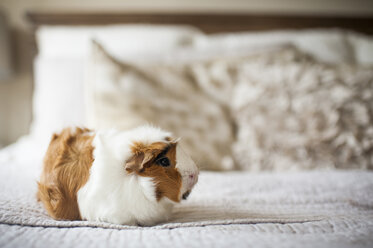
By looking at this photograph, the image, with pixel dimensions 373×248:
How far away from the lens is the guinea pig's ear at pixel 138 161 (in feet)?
1.85

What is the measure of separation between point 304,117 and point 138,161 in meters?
0.74

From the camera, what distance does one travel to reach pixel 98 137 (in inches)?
24.0

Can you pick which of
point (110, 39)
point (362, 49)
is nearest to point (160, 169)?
point (110, 39)

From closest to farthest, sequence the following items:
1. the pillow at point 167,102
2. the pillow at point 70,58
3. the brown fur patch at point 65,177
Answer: the brown fur patch at point 65,177 < the pillow at point 167,102 < the pillow at point 70,58

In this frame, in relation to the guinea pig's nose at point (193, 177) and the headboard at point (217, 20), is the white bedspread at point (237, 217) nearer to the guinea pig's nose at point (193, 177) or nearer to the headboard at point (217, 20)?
the guinea pig's nose at point (193, 177)

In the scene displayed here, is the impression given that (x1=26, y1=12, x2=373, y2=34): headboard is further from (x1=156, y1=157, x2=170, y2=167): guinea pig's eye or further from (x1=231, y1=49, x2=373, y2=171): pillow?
(x1=156, y1=157, x2=170, y2=167): guinea pig's eye

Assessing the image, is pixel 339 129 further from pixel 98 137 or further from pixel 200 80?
pixel 98 137

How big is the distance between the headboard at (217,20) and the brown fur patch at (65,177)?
1.46 m

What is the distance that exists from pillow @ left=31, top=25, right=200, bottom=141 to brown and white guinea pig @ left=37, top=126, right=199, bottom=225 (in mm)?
637

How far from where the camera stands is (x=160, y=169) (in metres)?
0.58

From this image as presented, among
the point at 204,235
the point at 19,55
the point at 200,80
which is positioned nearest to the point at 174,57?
the point at 200,80

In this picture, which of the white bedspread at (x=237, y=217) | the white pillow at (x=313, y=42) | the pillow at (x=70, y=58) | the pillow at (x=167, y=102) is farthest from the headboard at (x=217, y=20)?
the white bedspread at (x=237, y=217)

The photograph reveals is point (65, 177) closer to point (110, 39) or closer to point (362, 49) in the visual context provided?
point (110, 39)

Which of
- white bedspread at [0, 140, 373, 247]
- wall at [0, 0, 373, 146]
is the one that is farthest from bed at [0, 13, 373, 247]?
wall at [0, 0, 373, 146]
